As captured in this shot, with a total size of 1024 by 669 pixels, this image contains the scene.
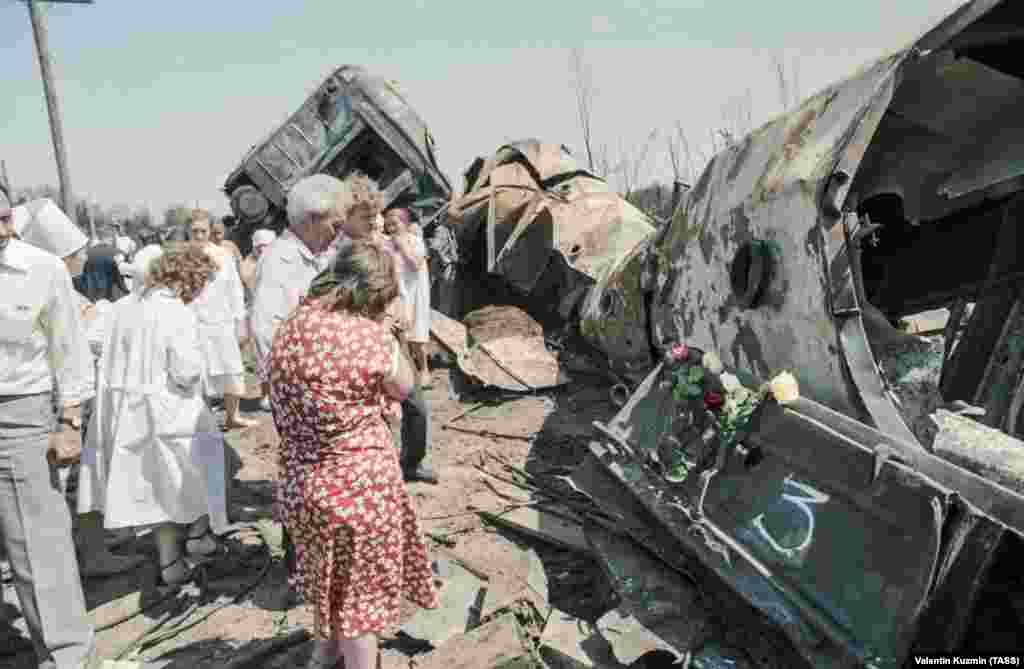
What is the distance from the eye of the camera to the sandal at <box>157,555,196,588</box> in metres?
3.87

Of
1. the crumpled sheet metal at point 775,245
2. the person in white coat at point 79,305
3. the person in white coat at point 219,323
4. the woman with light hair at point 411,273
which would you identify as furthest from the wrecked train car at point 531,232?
the person in white coat at point 79,305

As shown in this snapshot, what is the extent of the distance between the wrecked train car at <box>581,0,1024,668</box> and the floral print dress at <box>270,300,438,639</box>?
1.15m

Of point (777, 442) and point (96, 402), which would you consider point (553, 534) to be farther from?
point (96, 402)

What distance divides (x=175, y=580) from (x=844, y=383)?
336cm

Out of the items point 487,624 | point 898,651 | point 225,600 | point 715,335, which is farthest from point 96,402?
point 898,651

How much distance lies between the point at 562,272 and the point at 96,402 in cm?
585

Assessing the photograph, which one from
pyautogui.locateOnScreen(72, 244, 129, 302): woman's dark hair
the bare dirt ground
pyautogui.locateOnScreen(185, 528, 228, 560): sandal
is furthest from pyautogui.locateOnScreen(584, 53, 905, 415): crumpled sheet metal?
pyautogui.locateOnScreen(72, 244, 129, 302): woman's dark hair

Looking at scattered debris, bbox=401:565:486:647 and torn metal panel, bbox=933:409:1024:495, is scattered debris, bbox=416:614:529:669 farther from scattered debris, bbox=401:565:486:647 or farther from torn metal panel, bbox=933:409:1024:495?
torn metal panel, bbox=933:409:1024:495

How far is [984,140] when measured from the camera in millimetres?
3303

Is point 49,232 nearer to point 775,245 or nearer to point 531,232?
point 775,245

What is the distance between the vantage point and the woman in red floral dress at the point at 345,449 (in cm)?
249

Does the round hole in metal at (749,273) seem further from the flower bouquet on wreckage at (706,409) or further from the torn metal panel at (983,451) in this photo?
the torn metal panel at (983,451)

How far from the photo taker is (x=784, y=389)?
2889 millimetres

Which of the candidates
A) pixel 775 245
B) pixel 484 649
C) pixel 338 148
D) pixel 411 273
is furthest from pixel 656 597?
pixel 338 148
